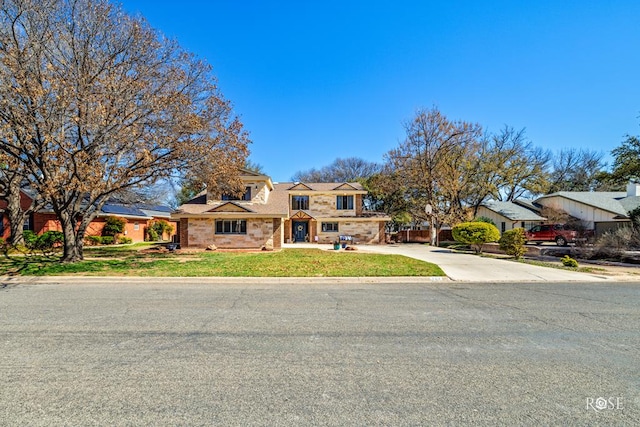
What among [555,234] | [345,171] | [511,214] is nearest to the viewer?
[555,234]

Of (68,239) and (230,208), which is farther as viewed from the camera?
(230,208)

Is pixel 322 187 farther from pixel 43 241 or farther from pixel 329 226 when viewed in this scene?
pixel 43 241

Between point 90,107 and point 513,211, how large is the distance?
124ft

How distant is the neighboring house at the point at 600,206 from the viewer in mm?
28344

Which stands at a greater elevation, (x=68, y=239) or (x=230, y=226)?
(x=230, y=226)

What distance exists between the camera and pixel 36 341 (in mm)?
5027

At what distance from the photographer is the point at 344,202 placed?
33.0m

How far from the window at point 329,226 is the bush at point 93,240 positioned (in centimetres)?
1904

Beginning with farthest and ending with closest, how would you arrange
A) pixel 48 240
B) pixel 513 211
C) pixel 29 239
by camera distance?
pixel 513 211 < pixel 29 239 < pixel 48 240

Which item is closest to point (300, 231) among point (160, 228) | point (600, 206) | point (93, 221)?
point (160, 228)

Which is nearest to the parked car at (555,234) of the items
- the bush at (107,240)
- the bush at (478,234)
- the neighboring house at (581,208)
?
the neighboring house at (581,208)

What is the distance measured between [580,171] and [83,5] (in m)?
59.7

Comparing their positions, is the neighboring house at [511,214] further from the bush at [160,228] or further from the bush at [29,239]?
the bush at [29,239]

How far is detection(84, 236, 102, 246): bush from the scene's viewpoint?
25.9m
